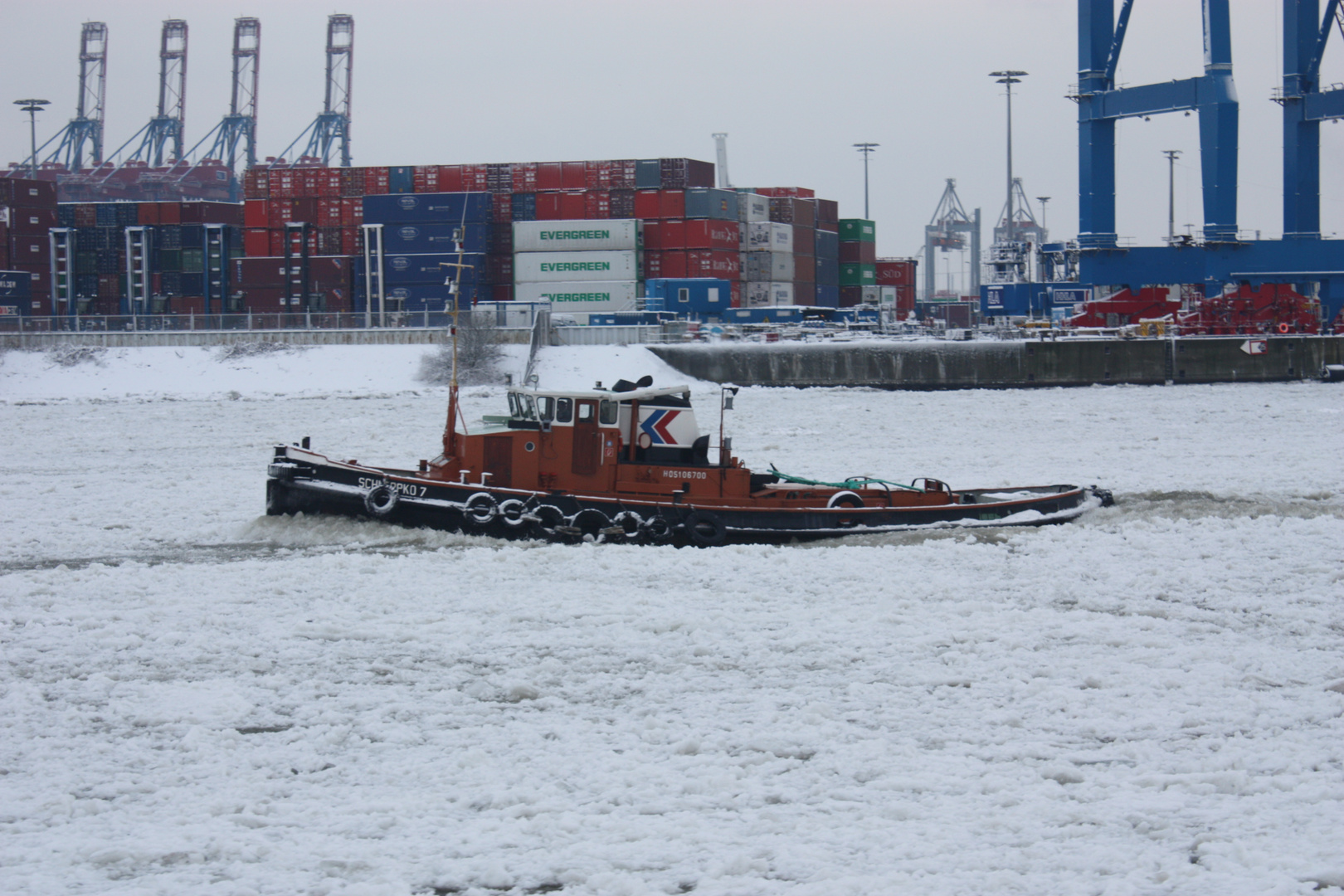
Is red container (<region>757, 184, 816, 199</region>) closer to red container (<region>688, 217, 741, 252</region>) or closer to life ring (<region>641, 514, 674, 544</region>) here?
red container (<region>688, 217, 741, 252</region>)

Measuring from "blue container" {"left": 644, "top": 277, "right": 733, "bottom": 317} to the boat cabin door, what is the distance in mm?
31912

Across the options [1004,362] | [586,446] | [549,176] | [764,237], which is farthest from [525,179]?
[586,446]

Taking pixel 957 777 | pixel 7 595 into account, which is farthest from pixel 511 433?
pixel 957 777

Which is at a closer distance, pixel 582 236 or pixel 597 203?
pixel 582 236

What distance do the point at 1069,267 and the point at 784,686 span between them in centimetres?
4832

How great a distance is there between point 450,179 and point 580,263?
7.10m

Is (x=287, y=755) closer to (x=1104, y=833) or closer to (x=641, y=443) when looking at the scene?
(x=1104, y=833)

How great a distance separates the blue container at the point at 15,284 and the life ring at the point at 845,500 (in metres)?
46.1

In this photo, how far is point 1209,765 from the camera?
23.3 ft

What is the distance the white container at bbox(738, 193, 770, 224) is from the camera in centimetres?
5210

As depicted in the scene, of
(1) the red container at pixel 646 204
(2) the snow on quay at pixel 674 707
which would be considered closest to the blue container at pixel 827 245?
(1) the red container at pixel 646 204

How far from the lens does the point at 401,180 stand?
5022cm

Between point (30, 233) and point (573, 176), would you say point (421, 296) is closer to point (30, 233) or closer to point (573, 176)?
point (573, 176)

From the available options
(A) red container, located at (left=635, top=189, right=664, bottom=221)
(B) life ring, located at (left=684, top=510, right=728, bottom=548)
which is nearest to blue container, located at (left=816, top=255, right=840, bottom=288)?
(A) red container, located at (left=635, top=189, right=664, bottom=221)
